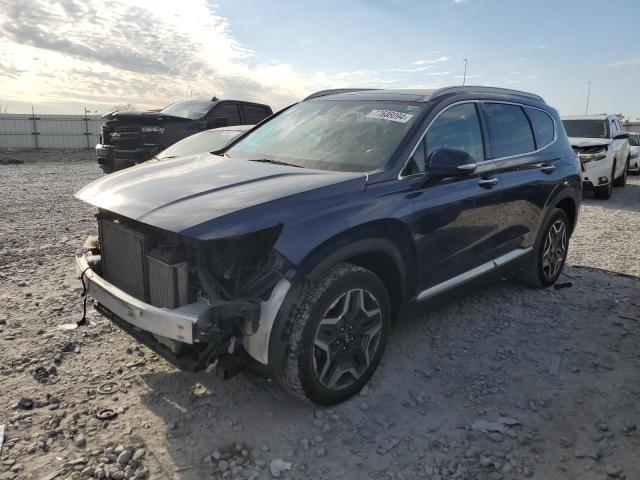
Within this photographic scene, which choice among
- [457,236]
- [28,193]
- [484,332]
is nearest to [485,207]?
[457,236]

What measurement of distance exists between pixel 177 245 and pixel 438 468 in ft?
5.81

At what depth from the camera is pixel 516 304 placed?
4.73 meters

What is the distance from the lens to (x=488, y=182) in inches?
151

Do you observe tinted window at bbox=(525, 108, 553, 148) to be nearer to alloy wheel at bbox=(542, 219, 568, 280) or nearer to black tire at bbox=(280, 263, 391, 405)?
alloy wheel at bbox=(542, 219, 568, 280)

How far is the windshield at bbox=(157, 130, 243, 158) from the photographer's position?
24.2 ft

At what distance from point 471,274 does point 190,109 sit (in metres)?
8.88

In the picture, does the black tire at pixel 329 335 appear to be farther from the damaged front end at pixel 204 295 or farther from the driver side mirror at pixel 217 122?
the driver side mirror at pixel 217 122

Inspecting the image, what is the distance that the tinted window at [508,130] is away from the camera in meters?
4.11

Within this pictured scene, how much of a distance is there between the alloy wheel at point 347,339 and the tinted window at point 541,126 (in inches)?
106

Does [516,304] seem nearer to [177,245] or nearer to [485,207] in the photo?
[485,207]

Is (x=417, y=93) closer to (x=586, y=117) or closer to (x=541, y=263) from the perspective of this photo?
(x=541, y=263)

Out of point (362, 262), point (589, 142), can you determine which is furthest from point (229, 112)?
point (362, 262)

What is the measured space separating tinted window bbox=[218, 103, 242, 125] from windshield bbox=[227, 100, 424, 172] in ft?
24.1

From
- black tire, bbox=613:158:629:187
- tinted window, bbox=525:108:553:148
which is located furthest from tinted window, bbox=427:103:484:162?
black tire, bbox=613:158:629:187
